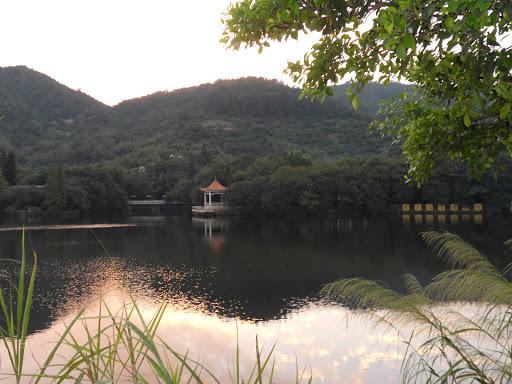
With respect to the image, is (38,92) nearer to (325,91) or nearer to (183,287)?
(183,287)

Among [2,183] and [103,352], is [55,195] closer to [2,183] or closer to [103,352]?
[2,183]

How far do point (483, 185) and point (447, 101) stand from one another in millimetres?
41770

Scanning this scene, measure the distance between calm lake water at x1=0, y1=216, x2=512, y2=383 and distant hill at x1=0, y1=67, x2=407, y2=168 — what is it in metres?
52.1

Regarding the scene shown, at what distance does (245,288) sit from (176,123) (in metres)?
90.2

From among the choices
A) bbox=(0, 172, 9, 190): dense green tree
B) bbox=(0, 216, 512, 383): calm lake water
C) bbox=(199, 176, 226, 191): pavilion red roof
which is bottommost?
bbox=(0, 216, 512, 383): calm lake water

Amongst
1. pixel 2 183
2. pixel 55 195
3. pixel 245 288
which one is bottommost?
pixel 245 288

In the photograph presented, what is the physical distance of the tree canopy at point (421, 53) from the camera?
121 inches

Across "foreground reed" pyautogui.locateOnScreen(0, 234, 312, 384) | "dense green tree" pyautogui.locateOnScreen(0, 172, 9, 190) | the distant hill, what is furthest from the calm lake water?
the distant hill

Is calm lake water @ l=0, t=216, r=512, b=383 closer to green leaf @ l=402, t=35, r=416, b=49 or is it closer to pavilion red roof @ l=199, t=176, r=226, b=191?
green leaf @ l=402, t=35, r=416, b=49

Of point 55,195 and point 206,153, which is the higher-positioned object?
point 206,153

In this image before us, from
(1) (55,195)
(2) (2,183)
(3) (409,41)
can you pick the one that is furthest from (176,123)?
(3) (409,41)

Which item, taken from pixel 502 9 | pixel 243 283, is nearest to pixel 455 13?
pixel 502 9

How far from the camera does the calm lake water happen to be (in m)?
6.57

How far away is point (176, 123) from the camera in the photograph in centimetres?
9812
